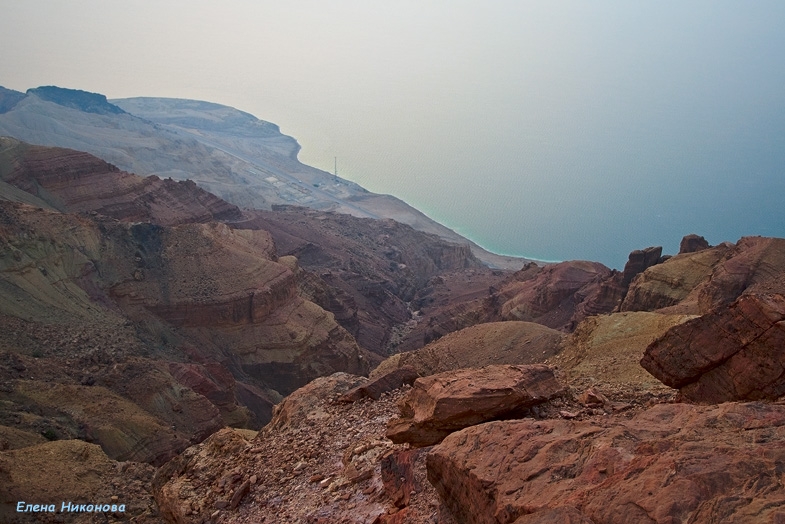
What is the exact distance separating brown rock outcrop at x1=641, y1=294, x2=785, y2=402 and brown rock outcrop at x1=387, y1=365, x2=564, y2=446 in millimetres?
1921

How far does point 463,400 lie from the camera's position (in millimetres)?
10320

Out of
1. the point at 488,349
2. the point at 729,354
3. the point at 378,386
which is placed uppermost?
the point at 729,354

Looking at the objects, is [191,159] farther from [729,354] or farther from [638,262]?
[729,354]

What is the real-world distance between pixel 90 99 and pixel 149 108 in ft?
186

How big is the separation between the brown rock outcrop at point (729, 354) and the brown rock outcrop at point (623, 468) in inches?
88.0

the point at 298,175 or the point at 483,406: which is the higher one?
the point at 298,175

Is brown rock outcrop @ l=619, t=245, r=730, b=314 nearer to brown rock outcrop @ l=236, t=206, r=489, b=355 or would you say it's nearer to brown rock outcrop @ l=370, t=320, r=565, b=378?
brown rock outcrop @ l=370, t=320, r=565, b=378

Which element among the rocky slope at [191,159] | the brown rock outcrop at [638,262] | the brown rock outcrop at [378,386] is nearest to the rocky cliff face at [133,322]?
the brown rock outcrop at [378,386]

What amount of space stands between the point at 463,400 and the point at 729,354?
4059mm

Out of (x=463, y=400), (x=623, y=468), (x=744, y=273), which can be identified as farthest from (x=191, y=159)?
(x=623, y=468)

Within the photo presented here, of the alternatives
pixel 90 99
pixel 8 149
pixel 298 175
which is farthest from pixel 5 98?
pixel 8 149

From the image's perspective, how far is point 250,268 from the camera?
137 feet

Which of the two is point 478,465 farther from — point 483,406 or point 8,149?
point 8,149

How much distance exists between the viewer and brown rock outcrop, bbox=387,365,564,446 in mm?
10344
